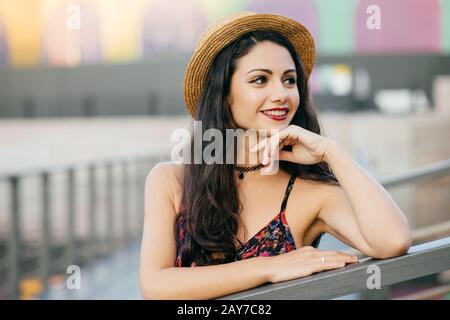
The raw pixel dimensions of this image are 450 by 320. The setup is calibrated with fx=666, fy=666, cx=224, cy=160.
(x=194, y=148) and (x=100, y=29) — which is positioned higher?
(x=100, y=29)

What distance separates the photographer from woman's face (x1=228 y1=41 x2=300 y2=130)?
67.8 inches

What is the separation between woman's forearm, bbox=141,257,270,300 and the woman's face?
1.42 feet

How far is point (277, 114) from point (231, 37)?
0.82ft

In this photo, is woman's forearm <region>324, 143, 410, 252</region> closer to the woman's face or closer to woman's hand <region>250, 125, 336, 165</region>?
woman's hand <region>250, 125, 336, 165</region>

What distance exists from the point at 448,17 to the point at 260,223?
8.25m

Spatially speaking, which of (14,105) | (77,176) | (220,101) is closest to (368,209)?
(220,101)

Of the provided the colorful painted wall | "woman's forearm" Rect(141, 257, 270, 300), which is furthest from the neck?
the colorful painted wall

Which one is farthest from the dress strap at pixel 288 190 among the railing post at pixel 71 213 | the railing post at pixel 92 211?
the railing post at pixel 92 211

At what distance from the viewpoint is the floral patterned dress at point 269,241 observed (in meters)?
1.72

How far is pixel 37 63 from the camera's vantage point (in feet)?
46.0

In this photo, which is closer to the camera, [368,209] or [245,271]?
[245,271]

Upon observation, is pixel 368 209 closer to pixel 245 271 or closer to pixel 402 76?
pixel 245 271

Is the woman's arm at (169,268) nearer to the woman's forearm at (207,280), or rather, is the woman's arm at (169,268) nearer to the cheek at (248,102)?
the woman's forearm at (207,280)
